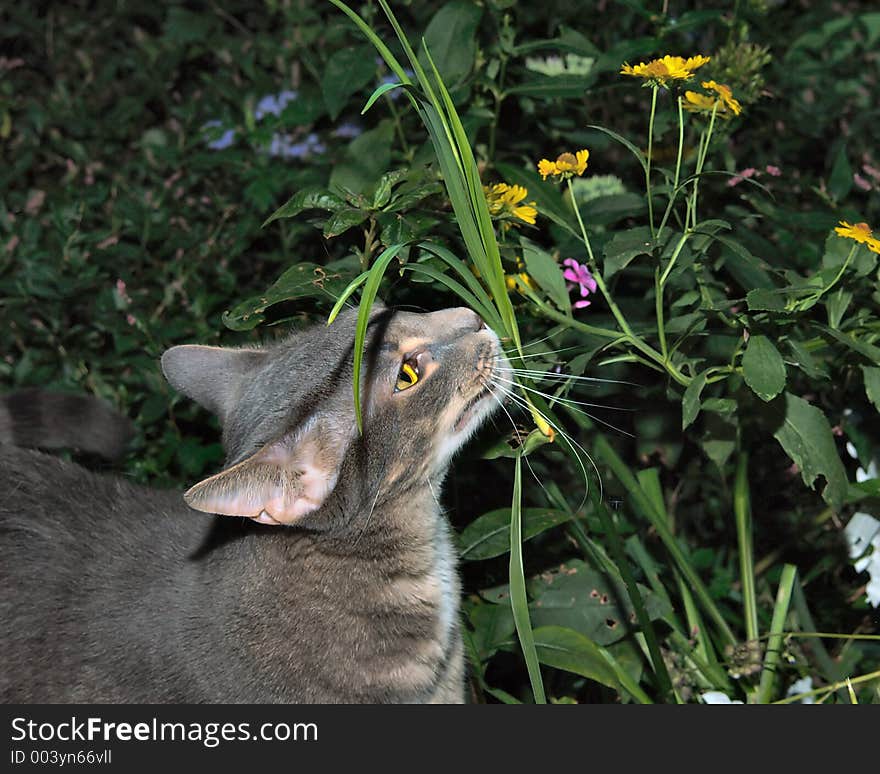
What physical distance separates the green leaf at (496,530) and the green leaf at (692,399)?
1.37 ft

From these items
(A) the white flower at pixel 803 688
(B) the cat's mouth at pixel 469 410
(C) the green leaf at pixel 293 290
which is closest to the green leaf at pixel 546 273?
(B) the cat's mouth at pixel 469 410

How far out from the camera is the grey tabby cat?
6.48ft

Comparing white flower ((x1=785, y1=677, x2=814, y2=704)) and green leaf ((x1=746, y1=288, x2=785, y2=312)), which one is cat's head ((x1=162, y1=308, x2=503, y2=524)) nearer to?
green leaf ((x1=746, y1=288, x2=785, y2=312))

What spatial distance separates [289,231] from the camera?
3.30 metres

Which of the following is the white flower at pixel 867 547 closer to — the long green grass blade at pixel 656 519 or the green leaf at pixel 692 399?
the long green grass blade at pixel 656 519

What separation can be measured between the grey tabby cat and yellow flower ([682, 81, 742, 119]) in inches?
25.8

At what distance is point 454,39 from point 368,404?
1.01 metres

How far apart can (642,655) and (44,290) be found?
1908 millimetres

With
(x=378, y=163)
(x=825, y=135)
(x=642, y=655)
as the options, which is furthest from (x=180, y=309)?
(x=825, y=135)

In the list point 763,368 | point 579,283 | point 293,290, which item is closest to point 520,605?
point 763,368

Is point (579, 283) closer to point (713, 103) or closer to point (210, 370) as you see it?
point (713, 103)

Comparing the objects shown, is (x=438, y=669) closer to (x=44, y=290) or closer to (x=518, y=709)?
(x=518, y=709)

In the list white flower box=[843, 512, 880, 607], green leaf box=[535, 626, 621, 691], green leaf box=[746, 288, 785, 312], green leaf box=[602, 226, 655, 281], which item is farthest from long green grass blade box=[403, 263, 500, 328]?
white flower box=[843, 512, 880, 607]

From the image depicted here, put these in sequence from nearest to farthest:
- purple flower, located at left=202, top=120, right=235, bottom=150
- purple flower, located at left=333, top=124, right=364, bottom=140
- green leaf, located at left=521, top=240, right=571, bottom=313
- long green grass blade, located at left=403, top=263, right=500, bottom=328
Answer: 1. long green grass blade, located at left=403, top=263, right=500, bottom=328
2. green leaf, located at left=521, top=240, right=571, bottom=313
3. purple flower, located at left=333, top=124, right=364, bottom=140
4. purple flower, located at left=202, top=120, right=235, bottom=150
